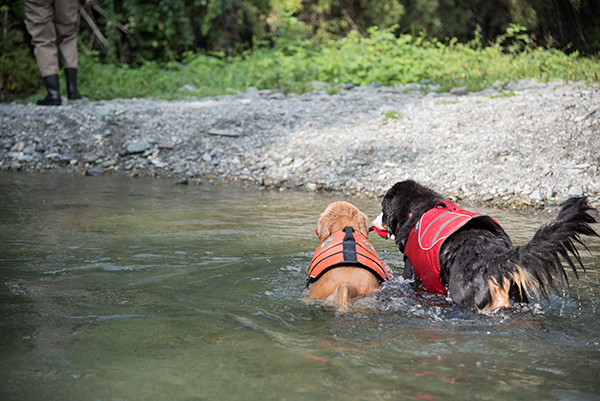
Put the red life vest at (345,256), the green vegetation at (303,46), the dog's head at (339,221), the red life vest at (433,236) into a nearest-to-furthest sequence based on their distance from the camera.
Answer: the red life vest at (433,236) → the red life vest at (345,256) → the dog's head at (339,221) → the green vegetation at (303,46)

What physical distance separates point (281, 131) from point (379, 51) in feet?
17.1

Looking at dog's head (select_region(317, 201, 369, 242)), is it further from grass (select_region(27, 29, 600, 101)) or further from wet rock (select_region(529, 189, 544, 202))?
grass (select_region(27, 29, 600, 101))

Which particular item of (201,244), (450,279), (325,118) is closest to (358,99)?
(325,118)

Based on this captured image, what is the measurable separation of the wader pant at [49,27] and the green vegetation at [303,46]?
1.51 meters

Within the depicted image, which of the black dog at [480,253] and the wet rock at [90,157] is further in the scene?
the wet rock at [90,157]

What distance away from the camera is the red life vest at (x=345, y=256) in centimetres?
353

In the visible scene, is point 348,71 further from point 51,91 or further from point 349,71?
point 51,91

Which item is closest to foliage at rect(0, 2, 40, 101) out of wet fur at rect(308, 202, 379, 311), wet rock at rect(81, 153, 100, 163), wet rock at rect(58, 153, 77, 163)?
wet rock at rect(58, 153, 77, 163)

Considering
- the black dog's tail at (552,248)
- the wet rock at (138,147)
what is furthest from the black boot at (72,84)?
the black dog's tail at (552,248)

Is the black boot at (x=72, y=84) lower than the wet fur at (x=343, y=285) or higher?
higher

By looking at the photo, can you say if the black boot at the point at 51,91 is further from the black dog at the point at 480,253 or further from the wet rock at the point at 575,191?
the wet rock at the point at 575,191

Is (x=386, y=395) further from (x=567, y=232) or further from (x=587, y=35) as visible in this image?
(x=587, y=35)

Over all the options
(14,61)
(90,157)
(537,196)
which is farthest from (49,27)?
(537,196)

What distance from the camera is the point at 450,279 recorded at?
3.25 metres
